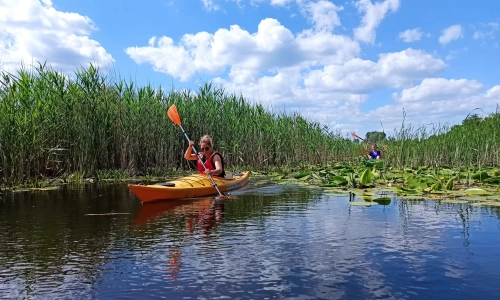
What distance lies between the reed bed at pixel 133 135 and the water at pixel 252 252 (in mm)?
2958

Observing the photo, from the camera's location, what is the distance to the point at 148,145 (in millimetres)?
10578

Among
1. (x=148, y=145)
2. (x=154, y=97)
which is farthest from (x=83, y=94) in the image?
(x=154, y=97)

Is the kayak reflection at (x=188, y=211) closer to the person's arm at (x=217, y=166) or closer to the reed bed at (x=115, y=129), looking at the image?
the person's arm at (x=217, y=166)

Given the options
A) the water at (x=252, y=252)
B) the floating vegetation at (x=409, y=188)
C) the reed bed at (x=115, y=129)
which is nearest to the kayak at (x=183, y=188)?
the water at (x=252, y=252)

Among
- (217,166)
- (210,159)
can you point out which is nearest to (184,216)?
(217,166)

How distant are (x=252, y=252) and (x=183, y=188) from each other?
3133 mm

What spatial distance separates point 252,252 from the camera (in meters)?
3.29

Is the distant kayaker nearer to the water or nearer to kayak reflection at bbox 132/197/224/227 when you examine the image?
the water

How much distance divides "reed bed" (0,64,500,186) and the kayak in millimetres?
3285

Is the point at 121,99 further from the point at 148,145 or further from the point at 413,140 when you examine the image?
the point at 413,140

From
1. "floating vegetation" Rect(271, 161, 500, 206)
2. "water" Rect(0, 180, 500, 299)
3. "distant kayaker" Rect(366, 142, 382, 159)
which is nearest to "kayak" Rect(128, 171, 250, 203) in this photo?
"water" Rect(0, 180, 500, 299)

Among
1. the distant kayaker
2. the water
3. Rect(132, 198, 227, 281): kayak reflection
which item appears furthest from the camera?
the distant kayaker

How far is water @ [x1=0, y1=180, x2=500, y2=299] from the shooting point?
253 centimetres

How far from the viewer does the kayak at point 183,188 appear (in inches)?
228
